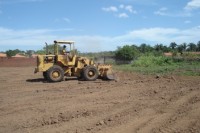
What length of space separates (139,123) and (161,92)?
17.6 feet

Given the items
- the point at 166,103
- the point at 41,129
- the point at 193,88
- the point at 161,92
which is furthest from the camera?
the point at 193,88

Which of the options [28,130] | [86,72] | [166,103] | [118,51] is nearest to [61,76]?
[86,72]

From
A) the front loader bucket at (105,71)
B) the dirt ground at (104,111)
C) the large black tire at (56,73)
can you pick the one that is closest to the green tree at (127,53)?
the front loader bucket at (105,71)

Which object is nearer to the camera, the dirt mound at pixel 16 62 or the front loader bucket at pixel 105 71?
the front loader bucket at pixel 105 71

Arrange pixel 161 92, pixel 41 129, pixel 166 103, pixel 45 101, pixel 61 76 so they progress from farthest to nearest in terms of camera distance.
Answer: pixel 61 76
pixel 161 92
pixel 45 101
pixel 166 103
pixel 41 129

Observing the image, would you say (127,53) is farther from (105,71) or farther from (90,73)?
(90,73)

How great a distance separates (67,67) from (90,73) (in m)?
1.41

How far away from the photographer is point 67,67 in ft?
65.6

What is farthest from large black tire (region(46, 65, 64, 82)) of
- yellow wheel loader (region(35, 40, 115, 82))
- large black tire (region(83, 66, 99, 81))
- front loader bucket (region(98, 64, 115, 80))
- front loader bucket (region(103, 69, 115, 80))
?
front loader bucket (region(103, 69, 115, 80))

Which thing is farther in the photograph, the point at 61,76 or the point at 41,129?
the point at 61,76

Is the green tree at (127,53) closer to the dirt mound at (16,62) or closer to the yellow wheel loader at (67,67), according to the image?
the dirt mound at (16,62)

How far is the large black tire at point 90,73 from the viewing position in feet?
64.4

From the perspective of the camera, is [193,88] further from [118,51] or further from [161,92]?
[118,51]

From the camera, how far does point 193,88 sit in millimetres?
14844
